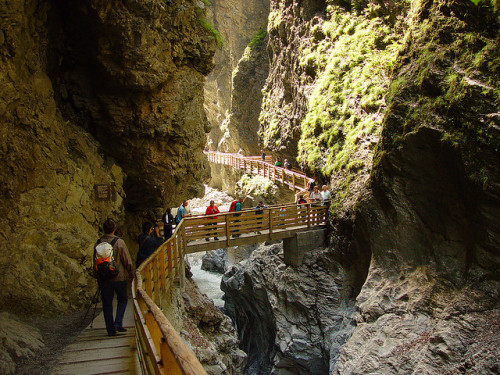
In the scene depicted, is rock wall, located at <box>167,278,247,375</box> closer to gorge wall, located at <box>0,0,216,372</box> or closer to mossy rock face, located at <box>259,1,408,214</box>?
gorge wall, located at <box>0,0,216,372</box>

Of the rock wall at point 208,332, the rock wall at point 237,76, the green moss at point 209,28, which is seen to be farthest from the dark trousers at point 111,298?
the rock wall at point 237,76

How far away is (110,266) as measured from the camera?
528cm

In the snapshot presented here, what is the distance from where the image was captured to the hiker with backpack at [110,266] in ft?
17.3

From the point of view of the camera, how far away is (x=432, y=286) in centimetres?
996

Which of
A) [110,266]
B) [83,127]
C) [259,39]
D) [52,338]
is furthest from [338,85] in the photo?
[259,39]

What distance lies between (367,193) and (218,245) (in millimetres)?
5681

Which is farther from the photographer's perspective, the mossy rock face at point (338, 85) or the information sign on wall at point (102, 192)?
the mossy rock face at point (338, 85)

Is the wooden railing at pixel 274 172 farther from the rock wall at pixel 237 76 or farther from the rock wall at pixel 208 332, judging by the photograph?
the rock wall at pixel 208 332

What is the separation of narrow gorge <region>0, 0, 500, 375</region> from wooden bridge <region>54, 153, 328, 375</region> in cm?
101

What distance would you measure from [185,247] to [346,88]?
10.3 m

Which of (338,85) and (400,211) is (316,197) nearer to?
(400,211)

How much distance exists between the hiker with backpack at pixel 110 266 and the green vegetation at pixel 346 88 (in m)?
10.4

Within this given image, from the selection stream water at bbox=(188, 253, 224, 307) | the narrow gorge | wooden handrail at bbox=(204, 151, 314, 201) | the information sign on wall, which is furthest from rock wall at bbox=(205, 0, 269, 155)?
the information sign on wall

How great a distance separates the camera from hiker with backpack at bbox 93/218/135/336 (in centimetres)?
526
